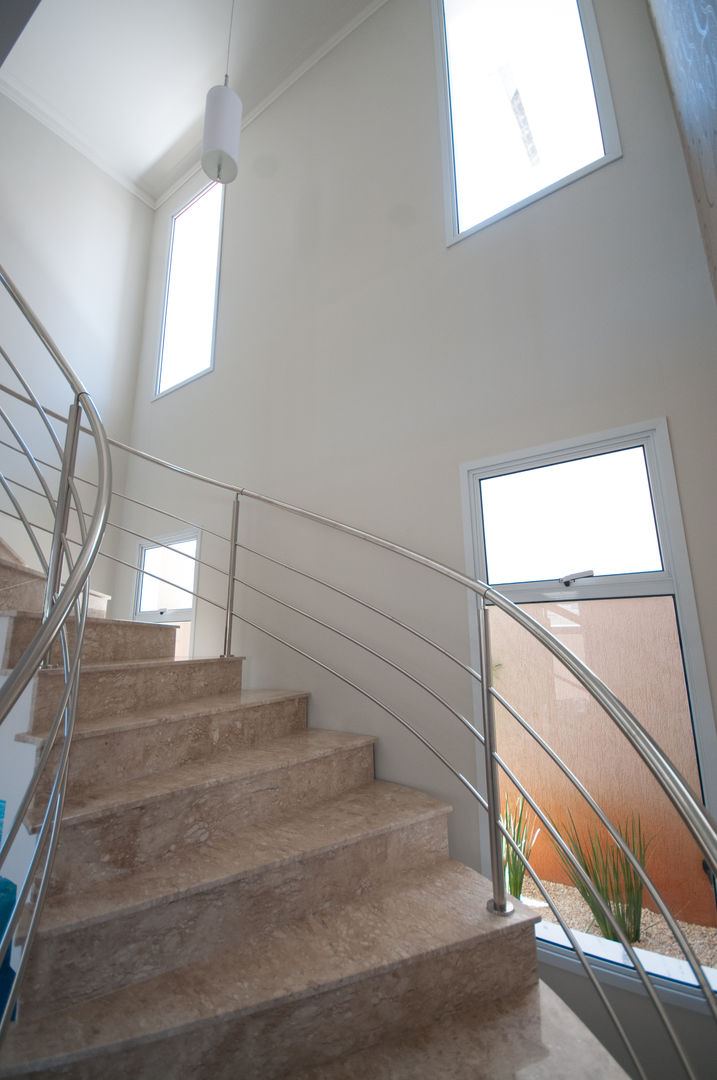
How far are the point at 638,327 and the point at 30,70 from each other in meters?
4.70

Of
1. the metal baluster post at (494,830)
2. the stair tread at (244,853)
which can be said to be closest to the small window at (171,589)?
the stair tread at (244,853)

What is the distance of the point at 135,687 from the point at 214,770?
466mm

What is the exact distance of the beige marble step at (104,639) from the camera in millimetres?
1683

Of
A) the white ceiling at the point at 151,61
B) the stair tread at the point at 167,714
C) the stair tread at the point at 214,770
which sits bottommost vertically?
the stair tread at the point at 214,770

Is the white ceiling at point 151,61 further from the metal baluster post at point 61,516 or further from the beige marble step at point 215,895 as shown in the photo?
the beige marble step at point 215,895

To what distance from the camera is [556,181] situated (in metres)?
2.26

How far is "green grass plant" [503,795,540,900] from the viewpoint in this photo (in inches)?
69.6

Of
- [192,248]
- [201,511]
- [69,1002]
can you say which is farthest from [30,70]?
[69,1002]

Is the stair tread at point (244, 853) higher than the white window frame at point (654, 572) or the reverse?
the reverse

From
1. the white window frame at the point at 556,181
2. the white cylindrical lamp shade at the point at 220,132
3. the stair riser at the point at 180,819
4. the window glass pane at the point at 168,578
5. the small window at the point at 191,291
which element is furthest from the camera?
the small window at the point at 191,291

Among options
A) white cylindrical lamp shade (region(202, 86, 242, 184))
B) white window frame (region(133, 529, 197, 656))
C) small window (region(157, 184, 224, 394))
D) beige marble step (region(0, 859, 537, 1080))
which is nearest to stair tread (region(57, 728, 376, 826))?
beige marble step (region(0, 859, 537, 1080))

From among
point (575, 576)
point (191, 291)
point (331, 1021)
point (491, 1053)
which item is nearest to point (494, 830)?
point (491, 1053)

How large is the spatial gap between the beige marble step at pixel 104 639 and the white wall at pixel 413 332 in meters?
0.67

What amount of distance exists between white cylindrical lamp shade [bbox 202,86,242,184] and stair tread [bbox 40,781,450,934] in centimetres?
283
